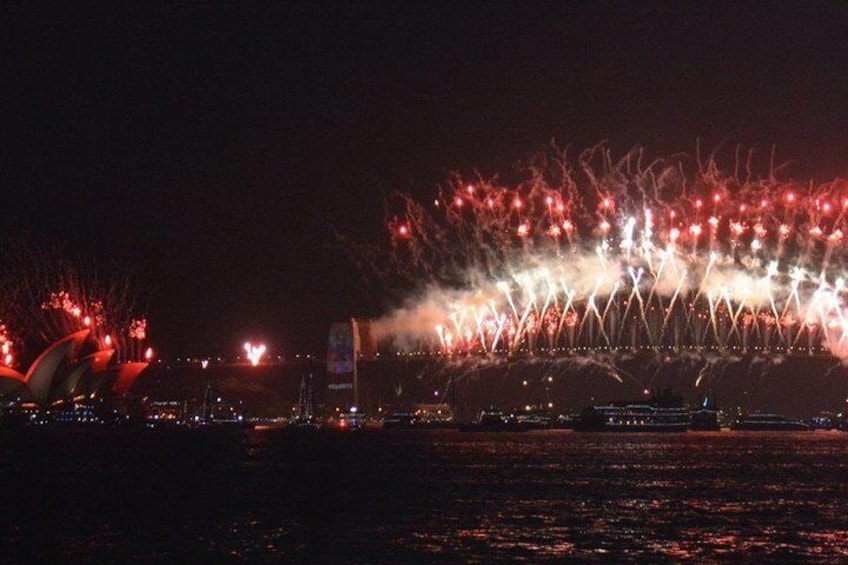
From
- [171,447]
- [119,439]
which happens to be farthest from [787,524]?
[119,439]

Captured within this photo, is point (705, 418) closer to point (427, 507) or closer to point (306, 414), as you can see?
point (306, 414)

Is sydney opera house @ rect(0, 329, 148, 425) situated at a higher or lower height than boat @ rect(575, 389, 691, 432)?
higher

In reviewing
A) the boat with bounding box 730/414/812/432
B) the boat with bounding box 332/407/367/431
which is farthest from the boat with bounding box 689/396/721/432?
the boat with bounding box 332/407/367/431

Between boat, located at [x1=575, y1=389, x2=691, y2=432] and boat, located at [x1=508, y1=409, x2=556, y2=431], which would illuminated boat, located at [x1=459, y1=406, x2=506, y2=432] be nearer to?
boat, located at [x1=508, y1=409, x2=556, y2=431]

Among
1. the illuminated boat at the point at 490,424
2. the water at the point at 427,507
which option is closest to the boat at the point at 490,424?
the illuminated boat at the point at 490,424

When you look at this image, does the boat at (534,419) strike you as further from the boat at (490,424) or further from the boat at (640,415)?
the boat at (640,415)

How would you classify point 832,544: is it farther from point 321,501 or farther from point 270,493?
point 270,493
